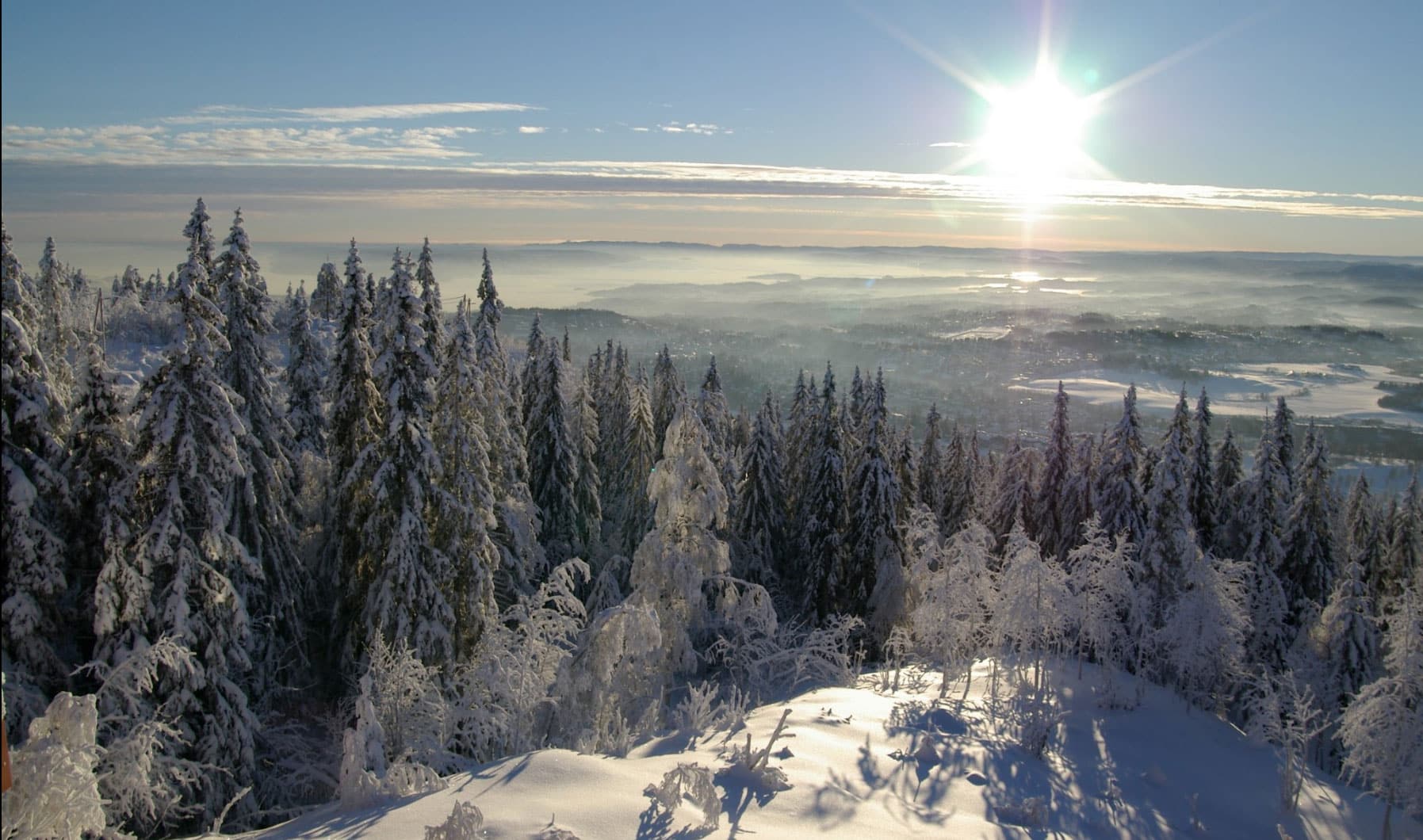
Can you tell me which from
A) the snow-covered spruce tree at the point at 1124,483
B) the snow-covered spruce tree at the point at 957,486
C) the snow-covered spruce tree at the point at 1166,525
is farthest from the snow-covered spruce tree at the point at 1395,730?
the snow-covered spruce tree at the point at 957,486

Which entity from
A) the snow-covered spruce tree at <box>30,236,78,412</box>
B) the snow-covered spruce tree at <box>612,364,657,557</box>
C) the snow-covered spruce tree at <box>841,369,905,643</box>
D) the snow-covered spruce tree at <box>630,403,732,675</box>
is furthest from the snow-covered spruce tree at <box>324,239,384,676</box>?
the snow-covered spruce tree at <box>841,369,905,643</box>

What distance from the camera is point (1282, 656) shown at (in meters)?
38.5

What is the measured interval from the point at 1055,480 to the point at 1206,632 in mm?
13893

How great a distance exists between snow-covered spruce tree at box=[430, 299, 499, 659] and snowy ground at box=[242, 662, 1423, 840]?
9.74 m

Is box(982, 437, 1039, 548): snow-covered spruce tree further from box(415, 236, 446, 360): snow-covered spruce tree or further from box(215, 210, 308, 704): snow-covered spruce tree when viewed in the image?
box(215, 210, 308, 704): snow-covered spruce tree

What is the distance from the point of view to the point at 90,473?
17672mm

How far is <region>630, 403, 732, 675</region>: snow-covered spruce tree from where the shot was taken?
64.1 ft

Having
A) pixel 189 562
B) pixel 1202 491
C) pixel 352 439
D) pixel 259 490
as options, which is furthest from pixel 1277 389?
pixel 189 562

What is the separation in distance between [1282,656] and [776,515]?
24.2 metres

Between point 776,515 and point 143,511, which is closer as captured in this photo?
point 143,511

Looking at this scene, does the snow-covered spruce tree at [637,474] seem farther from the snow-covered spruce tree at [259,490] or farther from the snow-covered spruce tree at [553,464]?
the snow-covered spruce tree at [259,490]

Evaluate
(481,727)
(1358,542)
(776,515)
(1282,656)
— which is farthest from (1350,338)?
(481,727)

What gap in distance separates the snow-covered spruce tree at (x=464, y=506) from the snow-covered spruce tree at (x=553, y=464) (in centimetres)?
1381

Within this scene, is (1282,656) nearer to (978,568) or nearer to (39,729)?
(978,568)
